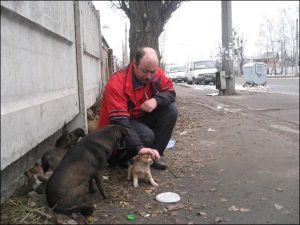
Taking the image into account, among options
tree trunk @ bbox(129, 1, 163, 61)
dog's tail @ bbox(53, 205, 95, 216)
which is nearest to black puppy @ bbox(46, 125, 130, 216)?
dog's tail @ bbox(53, 205, 95, 216)

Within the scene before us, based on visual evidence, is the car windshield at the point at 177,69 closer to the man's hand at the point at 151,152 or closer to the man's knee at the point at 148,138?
the man's knee at the point at 148,138

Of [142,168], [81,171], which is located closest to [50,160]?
[81,171]

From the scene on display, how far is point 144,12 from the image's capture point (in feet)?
27.8

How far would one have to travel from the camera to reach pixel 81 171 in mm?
2840

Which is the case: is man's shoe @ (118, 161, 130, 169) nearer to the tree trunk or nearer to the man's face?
the man's face

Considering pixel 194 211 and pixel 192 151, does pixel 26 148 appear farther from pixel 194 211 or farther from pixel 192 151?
pixel 192 151

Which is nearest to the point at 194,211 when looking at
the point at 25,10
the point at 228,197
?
the point at 228,197

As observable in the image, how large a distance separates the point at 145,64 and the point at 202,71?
24344 millimetres

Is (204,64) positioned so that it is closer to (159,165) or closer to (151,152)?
(159,165)

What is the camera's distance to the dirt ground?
199cm

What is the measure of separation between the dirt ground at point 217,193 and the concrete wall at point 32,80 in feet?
1.66

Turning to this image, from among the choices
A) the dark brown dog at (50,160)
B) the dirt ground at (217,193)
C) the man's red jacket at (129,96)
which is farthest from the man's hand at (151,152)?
the dark brown dog at (50,160)

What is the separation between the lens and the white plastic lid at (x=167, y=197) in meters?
3.00

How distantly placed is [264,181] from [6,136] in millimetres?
1908
